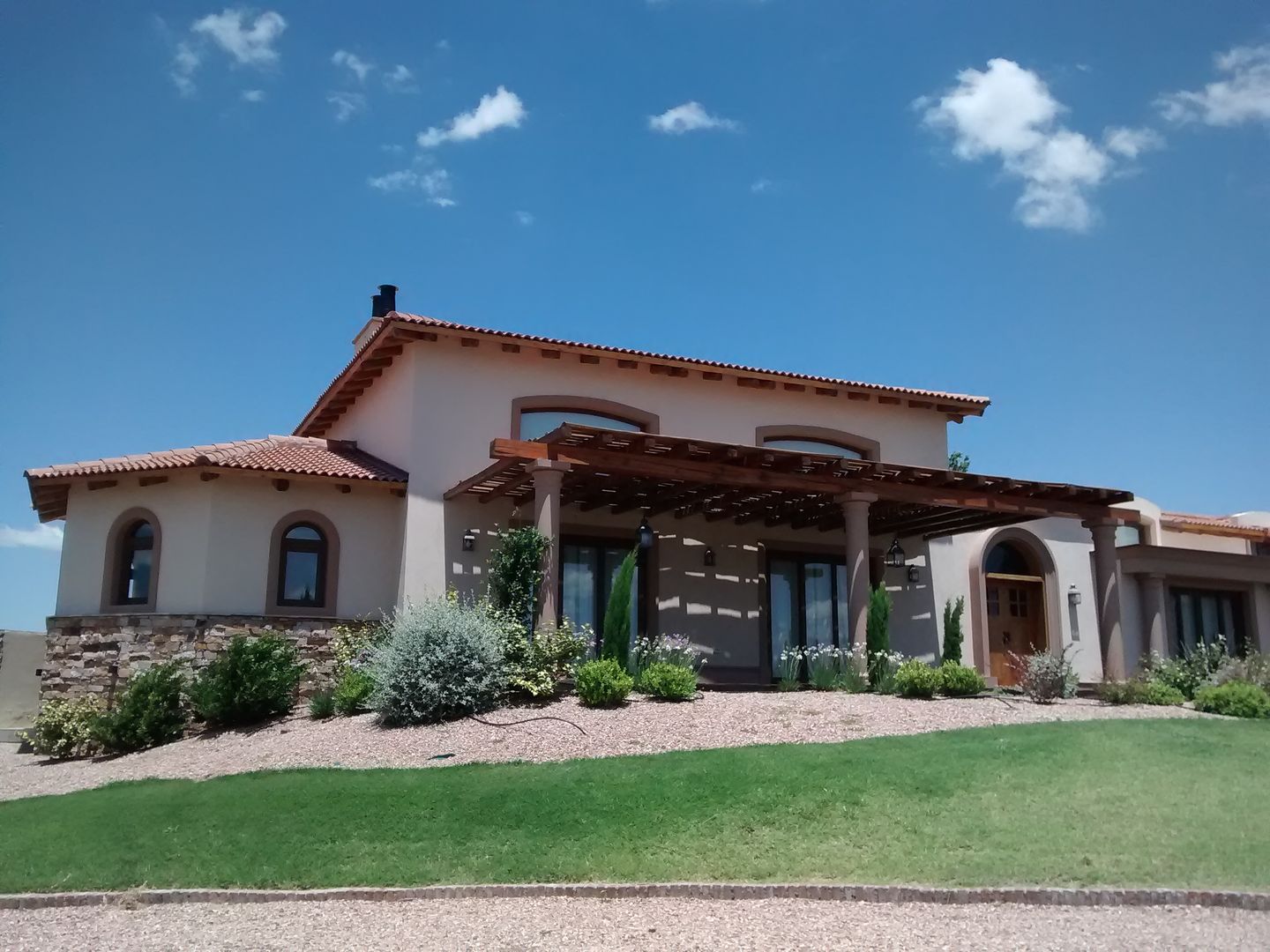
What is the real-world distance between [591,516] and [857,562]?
16.8 ft

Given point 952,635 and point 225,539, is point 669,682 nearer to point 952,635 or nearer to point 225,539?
point 952,635

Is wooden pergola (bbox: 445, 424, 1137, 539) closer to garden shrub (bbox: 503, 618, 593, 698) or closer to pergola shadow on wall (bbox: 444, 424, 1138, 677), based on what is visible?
pergola shadow on wall (bbox: 444, 424, 1138, 677)

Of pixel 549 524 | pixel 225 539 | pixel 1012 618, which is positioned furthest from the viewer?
pixel 1012 618

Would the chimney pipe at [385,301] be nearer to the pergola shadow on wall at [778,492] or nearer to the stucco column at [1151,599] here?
the pergola shadow on wall at [778,492]

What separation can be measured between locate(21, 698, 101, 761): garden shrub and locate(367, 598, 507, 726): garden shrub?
4981mm

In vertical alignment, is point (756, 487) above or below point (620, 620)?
above

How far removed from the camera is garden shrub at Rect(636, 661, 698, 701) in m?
15.7

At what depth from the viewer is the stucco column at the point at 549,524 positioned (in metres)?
16.4

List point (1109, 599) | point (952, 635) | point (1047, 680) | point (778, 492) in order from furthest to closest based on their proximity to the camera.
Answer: point (952, 635) < point (1109, 599) < point (778, 492) < point (1047, 680)

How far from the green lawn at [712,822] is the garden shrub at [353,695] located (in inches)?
131

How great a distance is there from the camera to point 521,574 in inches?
660

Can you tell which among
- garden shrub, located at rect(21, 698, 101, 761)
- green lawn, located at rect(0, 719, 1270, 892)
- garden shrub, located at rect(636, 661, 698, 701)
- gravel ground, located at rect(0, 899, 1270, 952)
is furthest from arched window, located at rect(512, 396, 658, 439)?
gravel ground, located at rect(0, 899, 1270, 952)

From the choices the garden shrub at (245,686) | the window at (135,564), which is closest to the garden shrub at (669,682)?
the garden shrub at (245,686)

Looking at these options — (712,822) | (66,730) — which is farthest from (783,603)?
(66,730)
